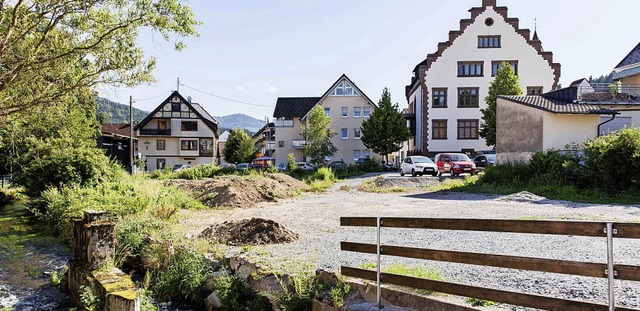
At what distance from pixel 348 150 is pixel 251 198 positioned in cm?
3902

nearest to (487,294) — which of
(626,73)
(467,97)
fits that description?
(626,73)

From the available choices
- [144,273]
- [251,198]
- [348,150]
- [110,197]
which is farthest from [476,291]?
[348,150]

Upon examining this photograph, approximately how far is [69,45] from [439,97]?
4219 centimetres

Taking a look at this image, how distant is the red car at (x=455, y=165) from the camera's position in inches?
1188

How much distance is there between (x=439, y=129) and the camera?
48156 mm

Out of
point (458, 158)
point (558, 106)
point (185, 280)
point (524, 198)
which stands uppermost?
point (558, 106)

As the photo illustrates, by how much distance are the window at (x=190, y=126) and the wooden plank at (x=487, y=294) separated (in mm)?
59603

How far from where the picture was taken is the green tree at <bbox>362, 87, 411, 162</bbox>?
4800 centimetres

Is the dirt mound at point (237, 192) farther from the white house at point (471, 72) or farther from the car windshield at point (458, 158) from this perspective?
the white house at point (471, 72)

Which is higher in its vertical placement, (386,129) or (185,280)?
(386,129)

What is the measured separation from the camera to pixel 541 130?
23.6 metres

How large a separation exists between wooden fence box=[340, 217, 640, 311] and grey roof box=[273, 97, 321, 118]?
2143 inches

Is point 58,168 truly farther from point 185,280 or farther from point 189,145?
point 189,145

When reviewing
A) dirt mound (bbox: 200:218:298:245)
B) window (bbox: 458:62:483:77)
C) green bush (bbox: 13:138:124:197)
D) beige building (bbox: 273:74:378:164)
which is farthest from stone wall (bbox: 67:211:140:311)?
beige building (bbox: 273:74:378:164)
